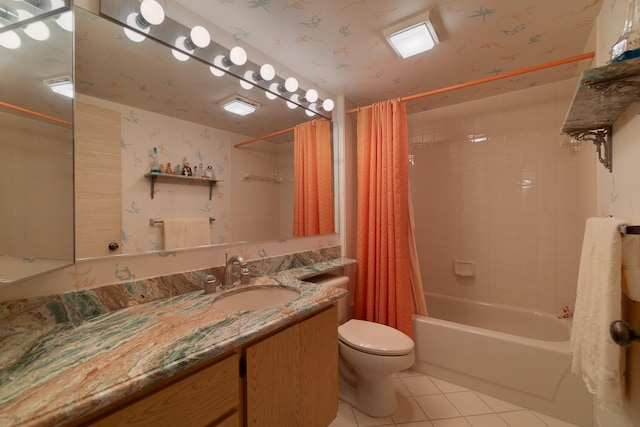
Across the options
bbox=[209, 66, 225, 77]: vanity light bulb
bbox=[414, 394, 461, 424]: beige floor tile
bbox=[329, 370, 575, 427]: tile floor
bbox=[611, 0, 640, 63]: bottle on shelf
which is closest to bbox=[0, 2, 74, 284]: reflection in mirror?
bbox=[209, 66, 225, 77]: vanity light bulb

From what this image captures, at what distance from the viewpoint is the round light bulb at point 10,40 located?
0.70 metres

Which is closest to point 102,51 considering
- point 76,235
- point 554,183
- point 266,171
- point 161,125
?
point 161,125

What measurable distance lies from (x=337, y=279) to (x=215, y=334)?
1.10m

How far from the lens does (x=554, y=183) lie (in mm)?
2014

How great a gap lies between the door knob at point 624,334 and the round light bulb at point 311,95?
A: 6.06ft

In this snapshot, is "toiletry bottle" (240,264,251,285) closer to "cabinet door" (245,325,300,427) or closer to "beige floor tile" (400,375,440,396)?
"cabinet door" (245,325,300,427)

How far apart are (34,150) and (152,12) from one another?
72 cm

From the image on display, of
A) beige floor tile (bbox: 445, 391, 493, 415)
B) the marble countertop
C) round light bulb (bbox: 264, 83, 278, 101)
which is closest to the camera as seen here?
the marble countertop

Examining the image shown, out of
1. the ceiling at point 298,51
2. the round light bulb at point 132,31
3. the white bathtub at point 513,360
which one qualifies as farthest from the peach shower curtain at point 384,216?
the round light bulb at point 132,31

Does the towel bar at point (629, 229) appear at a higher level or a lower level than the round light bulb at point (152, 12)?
lower

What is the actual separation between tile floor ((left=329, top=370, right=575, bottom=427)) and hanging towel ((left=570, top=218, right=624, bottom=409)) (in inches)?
32.2

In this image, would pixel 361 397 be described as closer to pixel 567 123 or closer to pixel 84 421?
pixel 84 421

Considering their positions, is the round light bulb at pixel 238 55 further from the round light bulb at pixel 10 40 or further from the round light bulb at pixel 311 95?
the round light bulb at pixel 10 40

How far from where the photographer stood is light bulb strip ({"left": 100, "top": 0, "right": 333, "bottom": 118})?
1010 millimetres
